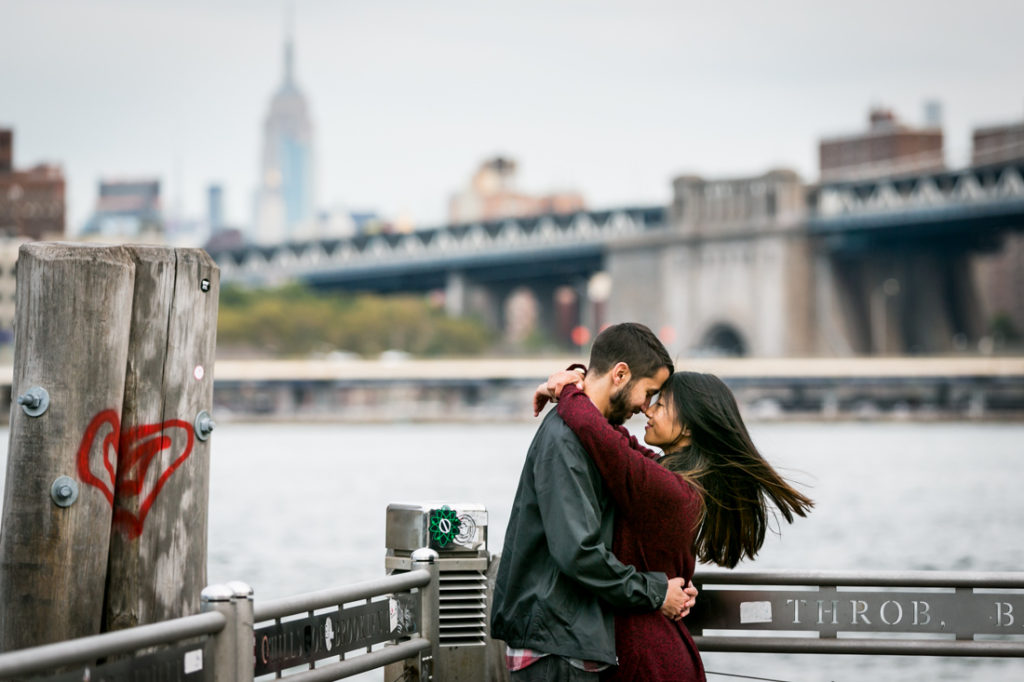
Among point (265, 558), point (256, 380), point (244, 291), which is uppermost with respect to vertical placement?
point (244, 291)

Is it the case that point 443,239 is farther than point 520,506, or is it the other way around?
point 443,239

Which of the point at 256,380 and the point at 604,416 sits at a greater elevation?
the point at 256,380

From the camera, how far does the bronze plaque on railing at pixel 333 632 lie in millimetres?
5848

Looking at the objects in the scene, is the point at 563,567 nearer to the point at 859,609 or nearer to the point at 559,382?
the point at 559,382

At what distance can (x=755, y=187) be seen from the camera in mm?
125062

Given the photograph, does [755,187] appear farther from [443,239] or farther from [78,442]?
[78,442]

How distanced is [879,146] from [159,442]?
179 metres

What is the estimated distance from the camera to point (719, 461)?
6168mm

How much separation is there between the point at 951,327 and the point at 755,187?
Result: 23372 millimetres

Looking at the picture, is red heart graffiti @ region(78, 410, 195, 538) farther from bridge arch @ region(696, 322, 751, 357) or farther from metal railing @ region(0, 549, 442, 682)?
bridge arch @ region(696, 322, 751, 357)

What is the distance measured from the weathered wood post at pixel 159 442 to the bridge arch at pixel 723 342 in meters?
116

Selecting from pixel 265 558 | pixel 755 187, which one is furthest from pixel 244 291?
pixel 265 558

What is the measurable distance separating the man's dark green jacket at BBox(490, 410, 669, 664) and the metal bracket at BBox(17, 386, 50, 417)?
1.80 meters

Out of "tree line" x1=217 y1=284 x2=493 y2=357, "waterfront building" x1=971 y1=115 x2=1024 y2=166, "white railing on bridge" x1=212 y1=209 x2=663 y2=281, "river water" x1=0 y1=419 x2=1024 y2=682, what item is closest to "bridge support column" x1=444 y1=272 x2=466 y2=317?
"white railing on bridge" x1=212 y1=209 x2=663 y2=281
